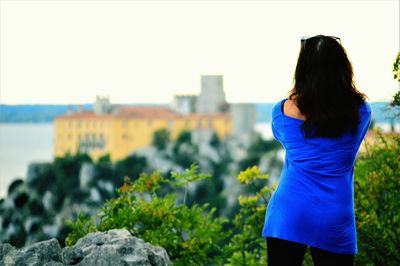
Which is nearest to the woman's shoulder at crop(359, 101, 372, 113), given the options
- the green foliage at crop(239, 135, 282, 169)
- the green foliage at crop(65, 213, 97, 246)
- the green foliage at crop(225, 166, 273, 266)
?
the green foliage at crop(65, 213, 97, 246)

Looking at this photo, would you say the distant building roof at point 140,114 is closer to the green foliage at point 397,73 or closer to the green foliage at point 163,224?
the green foliage at point 163,224

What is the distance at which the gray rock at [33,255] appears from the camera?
2627 millimetres

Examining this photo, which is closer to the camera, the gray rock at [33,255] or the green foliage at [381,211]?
the gray rock at [33,255]

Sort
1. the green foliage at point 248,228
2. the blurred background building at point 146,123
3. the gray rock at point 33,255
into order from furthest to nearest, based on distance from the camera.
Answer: the blurred background building at point 146,123
the green foliage at point 248,228
the gray rock at point 33,255

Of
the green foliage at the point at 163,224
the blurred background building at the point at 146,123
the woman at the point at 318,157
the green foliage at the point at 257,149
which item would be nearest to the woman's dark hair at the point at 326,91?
the woman at the point at 318,157

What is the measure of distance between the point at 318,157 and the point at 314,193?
0.30 feet

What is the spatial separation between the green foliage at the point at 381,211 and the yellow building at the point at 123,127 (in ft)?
224

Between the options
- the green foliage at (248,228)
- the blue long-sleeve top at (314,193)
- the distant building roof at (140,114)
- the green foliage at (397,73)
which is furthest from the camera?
the distant building roof at (140,114)

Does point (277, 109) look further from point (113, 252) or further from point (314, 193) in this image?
point (113, 252)

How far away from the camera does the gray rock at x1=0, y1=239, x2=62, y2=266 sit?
263 centimetres

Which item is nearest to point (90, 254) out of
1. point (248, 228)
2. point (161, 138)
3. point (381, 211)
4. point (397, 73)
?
point (397, 73)

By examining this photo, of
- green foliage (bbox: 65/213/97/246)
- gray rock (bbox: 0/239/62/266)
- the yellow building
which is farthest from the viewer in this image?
the yellow building

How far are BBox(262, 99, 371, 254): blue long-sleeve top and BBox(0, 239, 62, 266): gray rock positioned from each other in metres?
1.03

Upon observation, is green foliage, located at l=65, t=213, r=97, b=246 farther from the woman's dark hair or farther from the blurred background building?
the blurred background building
